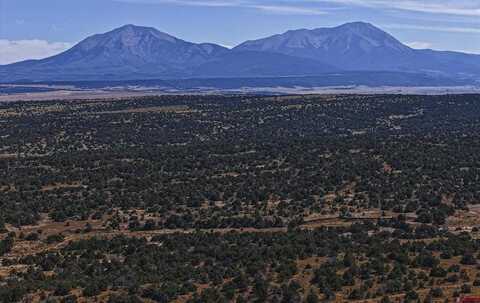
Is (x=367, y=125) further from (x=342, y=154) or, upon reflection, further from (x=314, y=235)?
(x=314, y=235)

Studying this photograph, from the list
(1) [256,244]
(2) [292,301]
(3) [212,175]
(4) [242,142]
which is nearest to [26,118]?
(4) [242,142]

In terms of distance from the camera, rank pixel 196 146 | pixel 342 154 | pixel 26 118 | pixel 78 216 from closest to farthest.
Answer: pixel 78 216
pixel 342 154
pixel 196 146
pixel 26 118

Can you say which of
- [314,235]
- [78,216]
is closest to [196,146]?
[78,216]

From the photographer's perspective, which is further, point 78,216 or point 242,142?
point 242,142

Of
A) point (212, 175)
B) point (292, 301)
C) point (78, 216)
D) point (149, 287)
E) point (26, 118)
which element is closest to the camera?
point (292, 301)

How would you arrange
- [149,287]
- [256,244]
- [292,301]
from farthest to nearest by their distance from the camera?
[256,244] → [149,287] → [292,301]

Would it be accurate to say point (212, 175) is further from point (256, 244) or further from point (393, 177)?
point (256, 244)

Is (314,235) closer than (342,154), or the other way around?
(314,235)

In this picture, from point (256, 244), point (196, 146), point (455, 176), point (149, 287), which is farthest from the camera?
point (196, 146)
